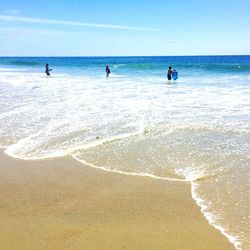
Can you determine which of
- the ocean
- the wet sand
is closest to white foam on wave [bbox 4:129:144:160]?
the ocean

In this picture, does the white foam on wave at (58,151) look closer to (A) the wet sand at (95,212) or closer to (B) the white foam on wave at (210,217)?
(A) the wet sand at (95,212)

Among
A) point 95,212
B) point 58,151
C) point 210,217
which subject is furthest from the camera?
point 58,151

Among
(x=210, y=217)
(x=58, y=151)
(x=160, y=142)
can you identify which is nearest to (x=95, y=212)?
(x=210, y=217)

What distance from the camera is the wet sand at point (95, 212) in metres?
4.99

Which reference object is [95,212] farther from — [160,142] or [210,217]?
[160,142]

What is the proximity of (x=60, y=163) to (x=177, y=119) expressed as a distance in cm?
585

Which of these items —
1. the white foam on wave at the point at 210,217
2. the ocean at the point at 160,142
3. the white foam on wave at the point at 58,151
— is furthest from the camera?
the white foam on wave at the point at 58,151

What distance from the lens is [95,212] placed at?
5.89 m

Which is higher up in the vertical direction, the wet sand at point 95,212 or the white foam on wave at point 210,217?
the white foam on wave at point 210,217

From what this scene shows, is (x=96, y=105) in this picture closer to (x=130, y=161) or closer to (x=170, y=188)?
(x=130, y=161)

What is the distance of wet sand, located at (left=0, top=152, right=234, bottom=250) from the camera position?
4992mm

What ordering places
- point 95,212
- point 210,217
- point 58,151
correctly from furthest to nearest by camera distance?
point 58,151
point 95,212
point 210,217

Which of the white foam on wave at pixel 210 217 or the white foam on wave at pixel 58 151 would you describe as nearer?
the white foam on wave at pixel 210 217

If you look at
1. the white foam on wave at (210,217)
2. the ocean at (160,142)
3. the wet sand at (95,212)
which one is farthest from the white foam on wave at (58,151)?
the white foam on wave at (210,217)
